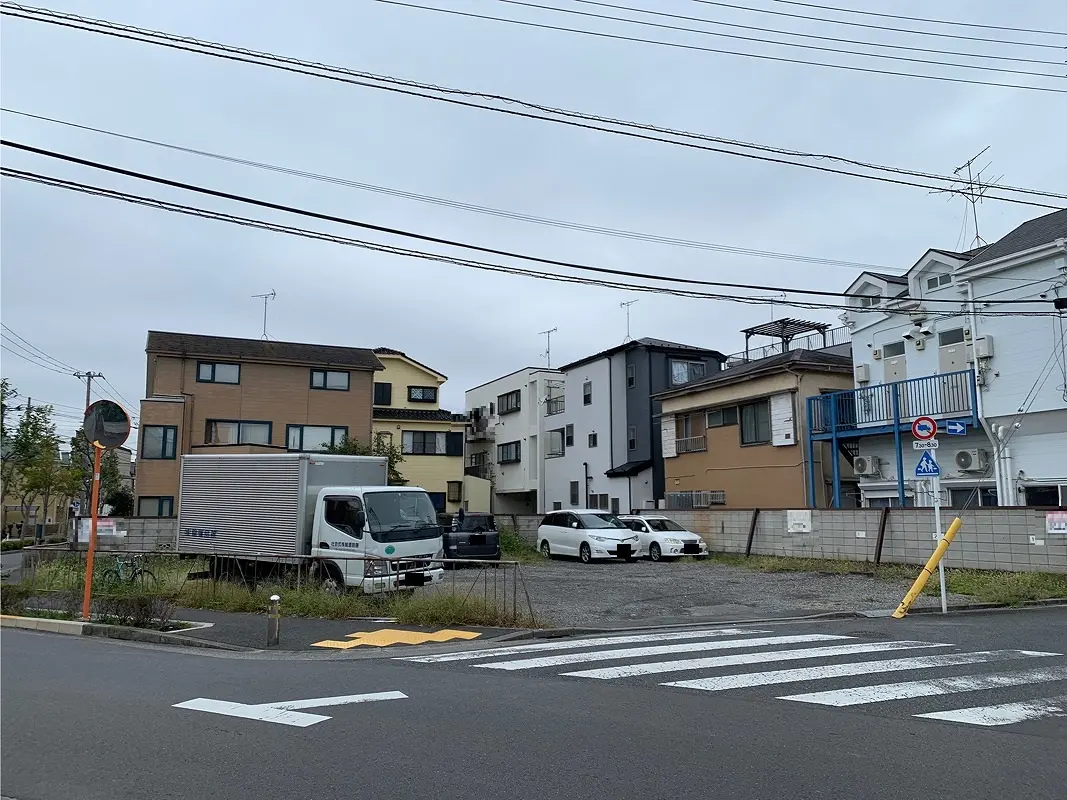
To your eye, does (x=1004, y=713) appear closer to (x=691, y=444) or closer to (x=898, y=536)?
(x=898, y=536)

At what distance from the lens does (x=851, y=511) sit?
73.7 ft

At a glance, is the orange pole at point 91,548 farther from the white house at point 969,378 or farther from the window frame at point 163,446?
the window frame at point 163,446

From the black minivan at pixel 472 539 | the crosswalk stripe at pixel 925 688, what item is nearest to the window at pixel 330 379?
the black minivan at pixel 472 539

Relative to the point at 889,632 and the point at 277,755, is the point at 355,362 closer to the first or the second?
the point at 889,632

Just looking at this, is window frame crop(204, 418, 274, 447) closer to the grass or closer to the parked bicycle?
the parked bicycle

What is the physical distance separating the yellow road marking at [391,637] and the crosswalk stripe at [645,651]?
→ 210 centimetres

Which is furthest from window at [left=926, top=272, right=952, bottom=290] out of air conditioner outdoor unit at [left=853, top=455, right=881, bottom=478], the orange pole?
the orange pole

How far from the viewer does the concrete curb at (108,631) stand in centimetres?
1120

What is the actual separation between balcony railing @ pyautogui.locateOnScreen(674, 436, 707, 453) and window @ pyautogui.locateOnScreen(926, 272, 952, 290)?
1035cm

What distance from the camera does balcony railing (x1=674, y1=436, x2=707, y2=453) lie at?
108 ft

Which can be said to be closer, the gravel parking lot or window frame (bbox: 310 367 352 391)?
the gravel parking lot

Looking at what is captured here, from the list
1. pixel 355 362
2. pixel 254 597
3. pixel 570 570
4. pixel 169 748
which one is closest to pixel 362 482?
pixel 254 597

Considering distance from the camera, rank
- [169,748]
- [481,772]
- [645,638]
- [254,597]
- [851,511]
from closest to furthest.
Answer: [481,772] < [169,748] < [645,638] < [254,597] < [851,511]

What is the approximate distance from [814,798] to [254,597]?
11.5 meters
